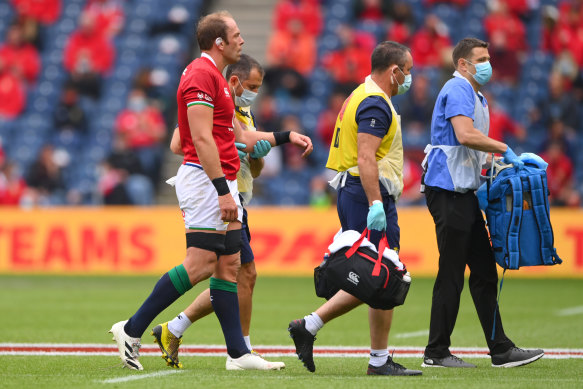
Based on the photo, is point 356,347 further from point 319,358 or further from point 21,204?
point 21,204

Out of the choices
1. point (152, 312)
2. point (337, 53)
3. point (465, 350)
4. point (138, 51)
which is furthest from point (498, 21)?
point (152, 312)

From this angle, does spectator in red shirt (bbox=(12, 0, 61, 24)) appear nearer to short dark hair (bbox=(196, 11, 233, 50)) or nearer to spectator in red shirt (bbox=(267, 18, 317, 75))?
Answer: spectator in red shirt (bbox=(267, 18, 317, 75))

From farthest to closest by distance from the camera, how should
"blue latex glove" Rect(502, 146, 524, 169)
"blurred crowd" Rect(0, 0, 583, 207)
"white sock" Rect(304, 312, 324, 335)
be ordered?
"blurred crowd" Rect(0, 0, 583, 207) < "blue latex glove" Rect(502, 146, 524, 169) < "white sock" Rect(304, 312, 324, 335)

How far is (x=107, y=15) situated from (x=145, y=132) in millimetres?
4570

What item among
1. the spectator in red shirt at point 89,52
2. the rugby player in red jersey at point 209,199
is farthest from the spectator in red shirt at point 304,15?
the rugby player in red jersey at point 209,199

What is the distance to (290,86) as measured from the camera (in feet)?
69.6

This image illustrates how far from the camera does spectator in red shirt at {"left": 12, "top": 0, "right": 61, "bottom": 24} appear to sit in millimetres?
24656

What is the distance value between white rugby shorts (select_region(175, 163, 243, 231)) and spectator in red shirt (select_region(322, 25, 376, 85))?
1415 cm

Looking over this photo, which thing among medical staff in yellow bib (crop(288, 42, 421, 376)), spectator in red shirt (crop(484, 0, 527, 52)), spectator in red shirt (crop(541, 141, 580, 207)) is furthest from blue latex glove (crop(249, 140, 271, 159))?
spectator in red shirt (crop(484, 0, 527, 52))

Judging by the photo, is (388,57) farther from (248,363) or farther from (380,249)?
(248,363)

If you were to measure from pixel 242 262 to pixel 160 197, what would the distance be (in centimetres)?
1370

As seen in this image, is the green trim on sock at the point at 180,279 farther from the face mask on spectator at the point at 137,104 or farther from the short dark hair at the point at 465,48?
A: the face mask on spectator at the point at 137,104

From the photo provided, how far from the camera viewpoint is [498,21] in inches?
858

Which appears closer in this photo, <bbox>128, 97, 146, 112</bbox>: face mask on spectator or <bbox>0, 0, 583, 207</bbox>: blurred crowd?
<bbox>0, 0, 583, 207</bbox>: blurred crowd
